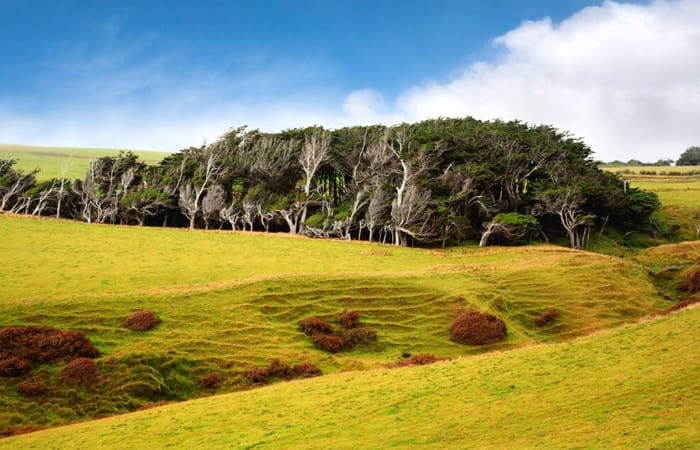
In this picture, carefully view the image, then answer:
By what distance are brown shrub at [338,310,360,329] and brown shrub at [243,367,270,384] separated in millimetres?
8536

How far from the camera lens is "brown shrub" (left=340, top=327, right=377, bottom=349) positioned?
123 feet

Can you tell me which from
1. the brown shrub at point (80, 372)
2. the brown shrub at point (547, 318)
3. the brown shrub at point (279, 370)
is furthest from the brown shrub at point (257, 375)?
the brown shrub at point (547, 318)

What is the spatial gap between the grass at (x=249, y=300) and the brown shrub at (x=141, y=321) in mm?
548

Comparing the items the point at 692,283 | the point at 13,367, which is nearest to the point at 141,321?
the point at 13,367

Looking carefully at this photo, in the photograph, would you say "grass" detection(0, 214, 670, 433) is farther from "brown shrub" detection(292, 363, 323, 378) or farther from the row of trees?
the row of trees

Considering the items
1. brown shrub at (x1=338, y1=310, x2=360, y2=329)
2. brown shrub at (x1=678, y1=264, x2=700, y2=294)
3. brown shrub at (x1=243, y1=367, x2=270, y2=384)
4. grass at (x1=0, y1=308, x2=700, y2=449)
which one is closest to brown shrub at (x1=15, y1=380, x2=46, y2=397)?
grass at (x1=0, y1=308, x2=700, y2=449)

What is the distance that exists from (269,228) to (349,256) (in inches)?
1272

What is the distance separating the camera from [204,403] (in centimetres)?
2612

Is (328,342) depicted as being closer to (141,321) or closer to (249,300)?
(249,300)

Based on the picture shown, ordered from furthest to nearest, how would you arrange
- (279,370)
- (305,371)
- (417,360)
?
(417,360) → (305,371) → (279,370)

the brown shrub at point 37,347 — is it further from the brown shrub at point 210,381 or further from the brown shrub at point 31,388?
the brown shrub at point 210,381

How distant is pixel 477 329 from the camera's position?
39.0m

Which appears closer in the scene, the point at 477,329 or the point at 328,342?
the point at 328,342

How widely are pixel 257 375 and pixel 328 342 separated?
6514 mm
